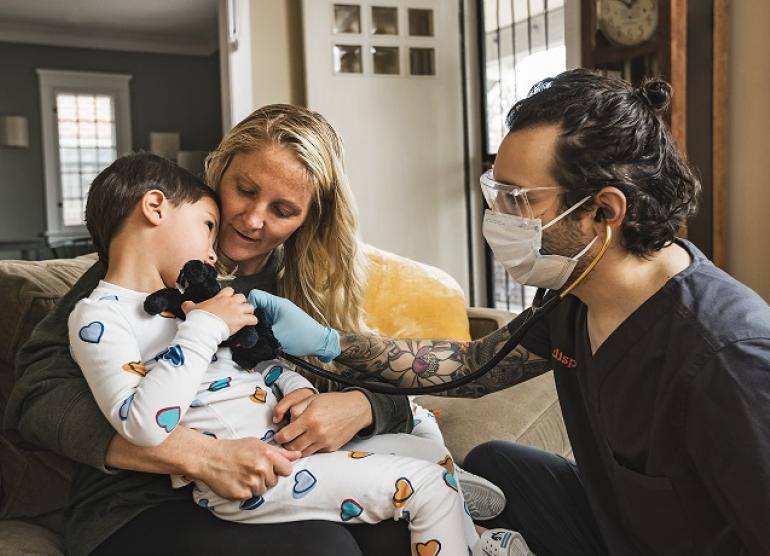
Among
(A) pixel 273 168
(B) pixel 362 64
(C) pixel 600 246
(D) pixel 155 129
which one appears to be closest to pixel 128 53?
(D) pixel 155 129

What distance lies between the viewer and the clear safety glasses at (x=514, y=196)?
1.18 m

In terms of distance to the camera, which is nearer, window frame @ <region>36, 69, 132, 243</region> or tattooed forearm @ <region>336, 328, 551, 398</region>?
tattooed forearm @ <region>336, 328, 551, 398</region>

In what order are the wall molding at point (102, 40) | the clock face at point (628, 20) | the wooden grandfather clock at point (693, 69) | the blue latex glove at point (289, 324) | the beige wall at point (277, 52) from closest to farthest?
the blue latex glove at point (289, 324) < the wooden grandfather clock at point (693, 69) < the clock face at point (628, 20) < the beige wall at point (277, 52) < the wall molding at point (102, 40)

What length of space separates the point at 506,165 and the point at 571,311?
340mm

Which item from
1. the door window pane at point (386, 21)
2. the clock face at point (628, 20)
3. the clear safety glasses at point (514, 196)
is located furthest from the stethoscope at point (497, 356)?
the door window pane at point (386, 21)

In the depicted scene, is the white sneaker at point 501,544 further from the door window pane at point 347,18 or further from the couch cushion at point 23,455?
the door window pane at point 347,18

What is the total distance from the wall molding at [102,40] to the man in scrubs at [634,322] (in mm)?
8152

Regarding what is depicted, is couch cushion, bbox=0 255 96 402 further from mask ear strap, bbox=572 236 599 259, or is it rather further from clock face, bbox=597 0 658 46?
clock face, bbox=597 0 658 46

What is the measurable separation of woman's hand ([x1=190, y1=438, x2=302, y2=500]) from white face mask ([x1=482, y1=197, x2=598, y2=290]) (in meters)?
0.49

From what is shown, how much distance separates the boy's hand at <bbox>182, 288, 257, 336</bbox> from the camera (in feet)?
3.99

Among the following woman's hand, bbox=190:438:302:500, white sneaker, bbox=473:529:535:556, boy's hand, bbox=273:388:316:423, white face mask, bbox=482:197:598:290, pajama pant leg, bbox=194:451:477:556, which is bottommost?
white sneaker, bbox=473:529:535:556

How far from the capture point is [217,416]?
125 cm

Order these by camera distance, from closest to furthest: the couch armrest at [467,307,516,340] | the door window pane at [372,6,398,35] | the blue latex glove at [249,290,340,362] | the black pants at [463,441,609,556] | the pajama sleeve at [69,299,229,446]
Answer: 1. the pajama sleeve at [69,299,229,446]
2. the blue latex glove at [249,290,340,362]
3. the black pants at [463,441,609,556]
4. the couch armrest at [467,307,516,340]
5. the door window pane at [372,6,398,35]

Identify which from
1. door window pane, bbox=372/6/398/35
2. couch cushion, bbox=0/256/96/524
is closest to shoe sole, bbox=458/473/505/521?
couch cushion, bbox=0/256/96/524
